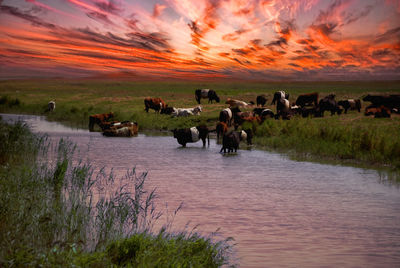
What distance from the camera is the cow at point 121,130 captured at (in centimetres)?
2956

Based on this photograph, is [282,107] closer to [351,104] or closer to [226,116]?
[351,104]

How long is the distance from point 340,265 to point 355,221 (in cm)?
275

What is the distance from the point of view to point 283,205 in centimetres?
1100

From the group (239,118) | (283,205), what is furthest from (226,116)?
(283,205)

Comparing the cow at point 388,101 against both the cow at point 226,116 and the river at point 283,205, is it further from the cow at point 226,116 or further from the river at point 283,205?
the river at point 283,205

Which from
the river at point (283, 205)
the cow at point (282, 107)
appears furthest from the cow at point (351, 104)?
the river at point (283, 205)

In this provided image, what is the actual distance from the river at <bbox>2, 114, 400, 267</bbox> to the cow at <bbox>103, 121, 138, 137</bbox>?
964 cm

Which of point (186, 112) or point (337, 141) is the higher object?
point (337, 141)

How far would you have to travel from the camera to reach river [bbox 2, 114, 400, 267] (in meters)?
7.71

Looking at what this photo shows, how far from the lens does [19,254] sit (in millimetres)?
5234

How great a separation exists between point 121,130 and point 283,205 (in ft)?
65.5

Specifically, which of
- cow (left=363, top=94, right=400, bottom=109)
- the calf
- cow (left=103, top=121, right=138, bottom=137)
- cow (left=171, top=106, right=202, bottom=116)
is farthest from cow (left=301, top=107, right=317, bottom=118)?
cow (left=103, top=121, right=138, bottom=137)

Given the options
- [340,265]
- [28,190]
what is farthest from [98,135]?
[340,265]

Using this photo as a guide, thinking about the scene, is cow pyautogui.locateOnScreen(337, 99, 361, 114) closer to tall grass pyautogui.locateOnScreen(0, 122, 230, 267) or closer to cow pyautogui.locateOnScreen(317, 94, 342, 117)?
cow pyautogui.locateOnScreen(317, 94, 342, 117)
